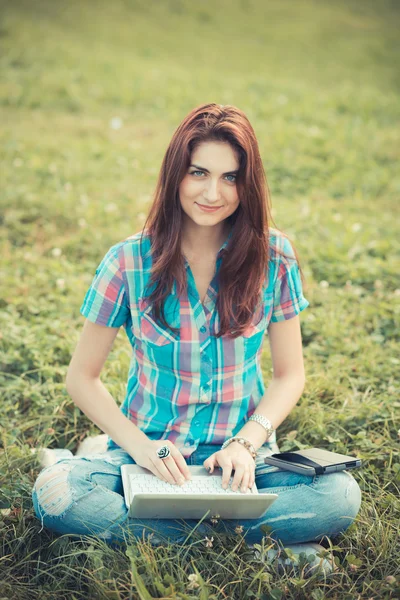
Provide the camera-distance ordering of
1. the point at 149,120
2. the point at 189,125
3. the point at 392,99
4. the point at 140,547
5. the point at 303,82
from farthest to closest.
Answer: the point at 303,82 → the point at 392,99 → the point at 149,120 → the point at 189,125 → the point at 140,547

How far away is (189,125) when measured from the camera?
2299 millimetres

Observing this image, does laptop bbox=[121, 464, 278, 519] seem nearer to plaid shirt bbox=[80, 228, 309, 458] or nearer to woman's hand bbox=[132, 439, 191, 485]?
woman's hand bbox=[132, 439, 191, 485]

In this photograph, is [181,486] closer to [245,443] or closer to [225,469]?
[225,469]

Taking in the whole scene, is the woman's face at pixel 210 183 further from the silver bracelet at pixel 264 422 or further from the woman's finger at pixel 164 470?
the woman's finger at pixel 164 470

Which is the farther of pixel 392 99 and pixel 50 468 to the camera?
pixel 392 99

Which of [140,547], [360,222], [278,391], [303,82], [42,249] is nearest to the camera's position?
[140,547]

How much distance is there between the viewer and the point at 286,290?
254cm

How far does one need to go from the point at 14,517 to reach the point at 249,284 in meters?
1.19

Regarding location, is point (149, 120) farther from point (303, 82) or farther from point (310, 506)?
point (310, 506)

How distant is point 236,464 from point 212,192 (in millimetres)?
925

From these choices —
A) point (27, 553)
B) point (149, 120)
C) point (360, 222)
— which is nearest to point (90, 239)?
point (360, 222)

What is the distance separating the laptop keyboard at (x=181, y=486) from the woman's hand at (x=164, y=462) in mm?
20

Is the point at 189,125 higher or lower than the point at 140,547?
higher

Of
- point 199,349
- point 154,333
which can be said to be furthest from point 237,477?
point 154,333
